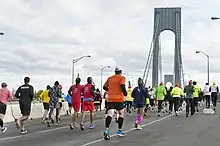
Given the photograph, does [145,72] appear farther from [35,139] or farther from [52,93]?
[35,139]

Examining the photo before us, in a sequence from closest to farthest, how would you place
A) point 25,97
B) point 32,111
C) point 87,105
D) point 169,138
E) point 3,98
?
point 169,138
point 25,97
point 3,98
point 87,105
point 32,111

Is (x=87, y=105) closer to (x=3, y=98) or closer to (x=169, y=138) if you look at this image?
(x=3, y=98)

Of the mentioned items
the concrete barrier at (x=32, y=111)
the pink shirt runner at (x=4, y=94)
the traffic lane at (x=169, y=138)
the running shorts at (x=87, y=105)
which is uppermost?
the pink shirt runner at (x=4, y=94)

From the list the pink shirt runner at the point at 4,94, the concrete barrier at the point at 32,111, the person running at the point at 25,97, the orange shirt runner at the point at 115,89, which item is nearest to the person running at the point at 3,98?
the pink shirt runner at the point at 4,94

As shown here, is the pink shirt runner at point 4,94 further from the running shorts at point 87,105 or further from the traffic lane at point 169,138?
the traffic lane at point 169,138

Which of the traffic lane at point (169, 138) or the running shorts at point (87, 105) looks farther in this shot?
the running shorts at point (87, 105)

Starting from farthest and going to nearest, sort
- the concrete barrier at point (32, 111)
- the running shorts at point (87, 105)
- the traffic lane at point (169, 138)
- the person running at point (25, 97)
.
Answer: the concrete barrier at point (32, 111) → the running shorts at point (87, 105) → the person running at point (25, 97) → the traffic lane at point (169, 138)

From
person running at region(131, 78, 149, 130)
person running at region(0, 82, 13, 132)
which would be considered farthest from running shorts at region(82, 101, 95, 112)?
person running at region(0, 82, 13, 132)

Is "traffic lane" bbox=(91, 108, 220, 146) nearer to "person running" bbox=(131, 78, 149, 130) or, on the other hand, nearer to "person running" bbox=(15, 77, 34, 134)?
"person running" bbox=(131, 78, 149, 130)

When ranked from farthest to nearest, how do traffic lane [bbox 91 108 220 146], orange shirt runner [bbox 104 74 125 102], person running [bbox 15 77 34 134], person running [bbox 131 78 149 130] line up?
person running [bbox 131 78 149 130] → person running [bbox 15 77 34 134] → orange shirt runner [bbox 104 74 125 102] → traffic lane [bbox 91 108 220 146]

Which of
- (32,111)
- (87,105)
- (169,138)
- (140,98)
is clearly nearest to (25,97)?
(87,105)

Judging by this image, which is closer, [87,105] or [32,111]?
[87,105]

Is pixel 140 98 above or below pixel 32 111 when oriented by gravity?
above

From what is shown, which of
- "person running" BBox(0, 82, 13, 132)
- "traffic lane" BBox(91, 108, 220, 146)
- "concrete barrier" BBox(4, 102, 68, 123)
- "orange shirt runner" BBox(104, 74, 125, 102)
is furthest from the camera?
"concrete barrier" BBox(4, 102, 68, 123)
